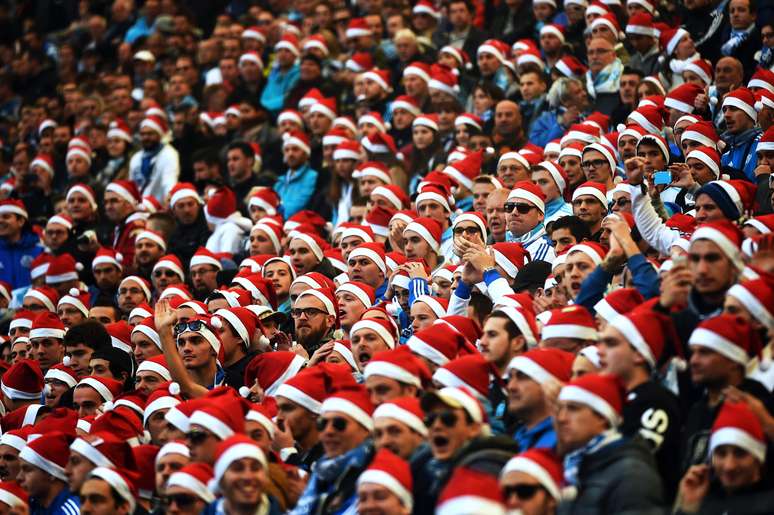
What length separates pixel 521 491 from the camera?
22.4ft

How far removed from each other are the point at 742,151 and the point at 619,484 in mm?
5903

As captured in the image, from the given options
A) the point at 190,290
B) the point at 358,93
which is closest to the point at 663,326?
the point at 190,290

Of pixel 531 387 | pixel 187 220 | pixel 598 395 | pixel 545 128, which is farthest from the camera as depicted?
pixel 187 220

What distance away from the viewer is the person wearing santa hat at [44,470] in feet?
33.3

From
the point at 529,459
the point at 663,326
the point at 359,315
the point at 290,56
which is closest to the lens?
the point at 529,459

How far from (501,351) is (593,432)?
165cm

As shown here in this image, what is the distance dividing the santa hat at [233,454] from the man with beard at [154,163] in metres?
10.3

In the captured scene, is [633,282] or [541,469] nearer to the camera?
[541,469]

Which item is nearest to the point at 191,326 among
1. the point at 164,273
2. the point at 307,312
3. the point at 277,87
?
the point at 307,312

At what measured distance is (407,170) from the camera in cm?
1594

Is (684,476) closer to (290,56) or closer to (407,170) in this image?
(407,170)

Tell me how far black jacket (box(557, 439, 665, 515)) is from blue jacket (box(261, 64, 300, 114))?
12856 millimetres

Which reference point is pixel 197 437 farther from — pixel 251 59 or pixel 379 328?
pixel 251 59

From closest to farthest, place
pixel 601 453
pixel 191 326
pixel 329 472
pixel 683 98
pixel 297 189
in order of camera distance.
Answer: pixel 601 453, pixel 329 472, pixel 191 326, pixel 683 98, pixel 297 189
